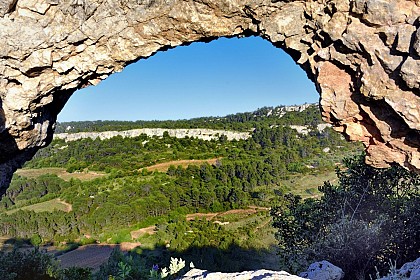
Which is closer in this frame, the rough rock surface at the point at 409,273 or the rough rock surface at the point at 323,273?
the rough rock surface at the point at 409,273

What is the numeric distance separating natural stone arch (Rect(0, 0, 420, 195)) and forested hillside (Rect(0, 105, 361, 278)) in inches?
469

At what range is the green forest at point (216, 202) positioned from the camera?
8.81 metres

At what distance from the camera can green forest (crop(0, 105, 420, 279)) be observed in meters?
8.81

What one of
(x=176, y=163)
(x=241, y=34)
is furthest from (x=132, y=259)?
(x=176, y=163)

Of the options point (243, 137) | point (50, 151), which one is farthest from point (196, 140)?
point (50, 151)

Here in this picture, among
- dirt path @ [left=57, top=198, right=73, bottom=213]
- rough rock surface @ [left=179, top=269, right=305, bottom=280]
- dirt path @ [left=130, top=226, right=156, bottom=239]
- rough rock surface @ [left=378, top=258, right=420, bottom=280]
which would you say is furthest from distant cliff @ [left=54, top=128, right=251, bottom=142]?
rough rock surface @ [left=179, top=269, right=305, bottom=280]

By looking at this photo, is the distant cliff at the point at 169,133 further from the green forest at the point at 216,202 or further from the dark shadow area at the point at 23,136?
the dark shadow area at the point at 23,136

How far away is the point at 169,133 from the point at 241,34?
2262 inches

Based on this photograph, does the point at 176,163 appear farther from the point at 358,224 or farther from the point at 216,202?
the point at 358,224

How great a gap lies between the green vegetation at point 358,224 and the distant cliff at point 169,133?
156ft

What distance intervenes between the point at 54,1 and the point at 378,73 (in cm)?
483

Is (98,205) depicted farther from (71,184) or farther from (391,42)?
(391,42)

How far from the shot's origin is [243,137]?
5734cm

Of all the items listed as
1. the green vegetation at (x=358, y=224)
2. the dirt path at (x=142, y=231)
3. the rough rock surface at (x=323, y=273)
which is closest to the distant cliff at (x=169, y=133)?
the dirt path at (x=142, y=231)
